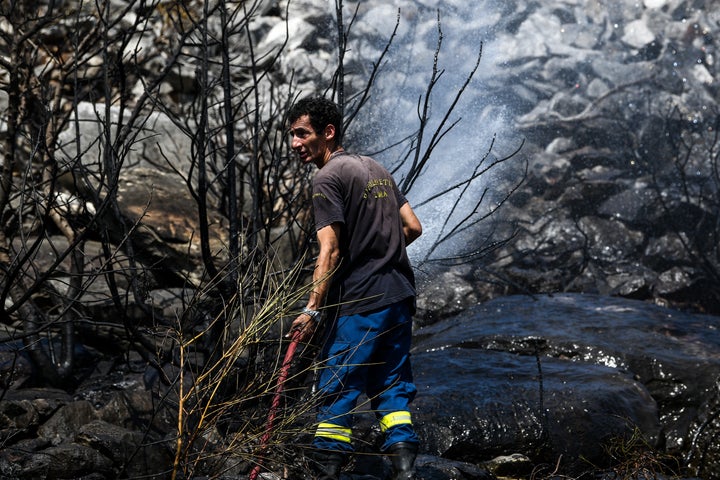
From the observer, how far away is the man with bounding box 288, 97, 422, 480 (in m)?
3.29

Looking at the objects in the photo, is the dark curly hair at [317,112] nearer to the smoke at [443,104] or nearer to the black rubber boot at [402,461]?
Answer: the black rubber boot at [402,461]

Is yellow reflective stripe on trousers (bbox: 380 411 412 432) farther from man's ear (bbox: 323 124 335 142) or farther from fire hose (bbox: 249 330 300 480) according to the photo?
man's ear (bbox: 323 124 335 142)

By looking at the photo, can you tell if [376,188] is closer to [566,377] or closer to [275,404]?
[275,404]

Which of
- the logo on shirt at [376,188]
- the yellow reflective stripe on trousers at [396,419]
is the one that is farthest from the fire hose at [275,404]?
the logo on shirt at [376,188]

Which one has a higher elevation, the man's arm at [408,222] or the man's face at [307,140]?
the man's face at [307,140]

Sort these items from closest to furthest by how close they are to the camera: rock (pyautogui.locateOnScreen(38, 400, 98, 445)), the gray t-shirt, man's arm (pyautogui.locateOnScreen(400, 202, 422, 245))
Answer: the gray t-shirt, man's arm (pyautogui.locateOnScreen(400, 202, 422, 245)), rock (pyautogui.locateOnScreen(38, 400, 98, 445))

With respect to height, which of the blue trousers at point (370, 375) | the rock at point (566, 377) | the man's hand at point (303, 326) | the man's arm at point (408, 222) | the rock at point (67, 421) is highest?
the man's arm at point (408, 222)

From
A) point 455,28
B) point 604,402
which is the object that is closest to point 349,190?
point 604,402

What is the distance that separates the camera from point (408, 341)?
3527mm

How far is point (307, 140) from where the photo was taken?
3.47 meters

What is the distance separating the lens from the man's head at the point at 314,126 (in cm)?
344

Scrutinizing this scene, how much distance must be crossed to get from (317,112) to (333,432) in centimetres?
132

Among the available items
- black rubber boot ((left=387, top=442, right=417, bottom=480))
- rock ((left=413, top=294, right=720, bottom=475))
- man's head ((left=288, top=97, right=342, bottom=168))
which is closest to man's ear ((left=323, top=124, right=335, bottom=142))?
man's head ((left=288, top=97, right=342, bottom=168))

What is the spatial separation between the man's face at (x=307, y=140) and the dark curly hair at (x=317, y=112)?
0.02 metres
